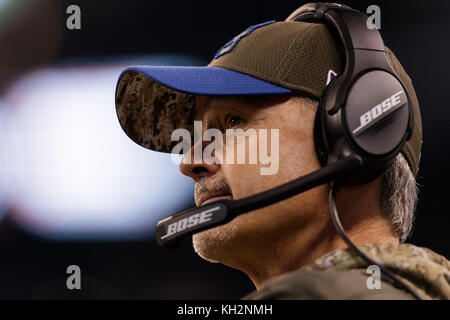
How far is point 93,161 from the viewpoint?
2.18 m

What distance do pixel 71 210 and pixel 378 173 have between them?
5.17 ft

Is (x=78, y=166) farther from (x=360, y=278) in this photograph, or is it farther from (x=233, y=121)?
(x=360, y=278)

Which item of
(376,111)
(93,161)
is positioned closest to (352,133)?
(376,111)

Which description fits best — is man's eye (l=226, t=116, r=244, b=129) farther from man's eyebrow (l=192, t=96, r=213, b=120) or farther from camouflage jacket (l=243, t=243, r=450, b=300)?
camouflage jacket (l=243, t=243, r=450, b=300)

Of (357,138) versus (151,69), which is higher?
(151,69)

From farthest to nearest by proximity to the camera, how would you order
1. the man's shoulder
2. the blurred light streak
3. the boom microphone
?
the blurred light streak → the boom microphone → the man's shoulder

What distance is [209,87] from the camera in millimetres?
984

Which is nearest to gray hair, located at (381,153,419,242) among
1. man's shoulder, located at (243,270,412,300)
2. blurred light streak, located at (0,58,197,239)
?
man's shoulder, located at (243,270,412,300)

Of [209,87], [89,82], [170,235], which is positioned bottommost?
[170,235]

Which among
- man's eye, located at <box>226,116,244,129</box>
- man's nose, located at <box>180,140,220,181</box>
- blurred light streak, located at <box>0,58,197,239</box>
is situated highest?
blurred light streak, located at <box>0,58,197,239</box>

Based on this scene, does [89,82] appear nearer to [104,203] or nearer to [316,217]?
[104,203]

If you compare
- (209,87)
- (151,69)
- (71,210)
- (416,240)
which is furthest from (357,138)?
(71,210)

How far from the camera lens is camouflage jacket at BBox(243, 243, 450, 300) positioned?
73cm
